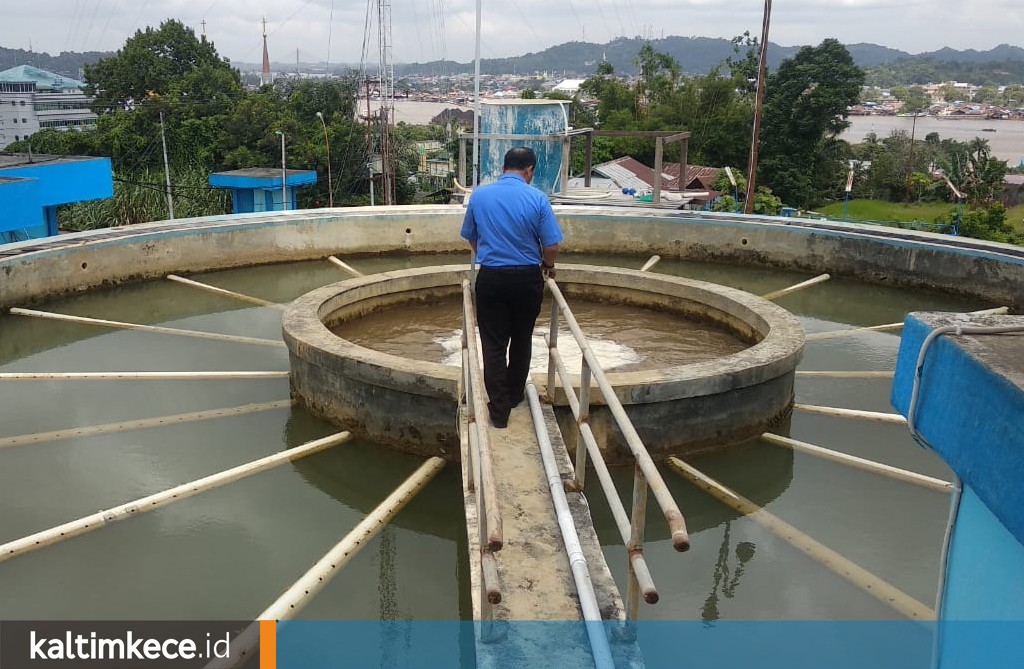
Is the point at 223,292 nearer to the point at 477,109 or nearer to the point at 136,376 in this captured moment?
the point at 136,376

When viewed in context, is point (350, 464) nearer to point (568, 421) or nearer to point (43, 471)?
point (568, 421)

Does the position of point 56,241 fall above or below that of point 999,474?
below

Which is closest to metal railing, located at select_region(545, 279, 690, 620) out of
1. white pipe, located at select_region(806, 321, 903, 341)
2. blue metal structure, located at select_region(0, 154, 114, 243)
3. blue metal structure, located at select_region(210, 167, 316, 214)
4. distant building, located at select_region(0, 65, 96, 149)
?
white pipe, located at select_region(806, 321, 903, 341)

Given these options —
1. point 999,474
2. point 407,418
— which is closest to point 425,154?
point 407,418

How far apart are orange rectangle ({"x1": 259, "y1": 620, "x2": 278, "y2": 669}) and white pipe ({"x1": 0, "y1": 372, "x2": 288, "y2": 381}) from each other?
4157mm

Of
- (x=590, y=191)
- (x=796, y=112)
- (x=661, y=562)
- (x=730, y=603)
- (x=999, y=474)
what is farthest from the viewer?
(x=796, y=112)

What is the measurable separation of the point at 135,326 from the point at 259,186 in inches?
917

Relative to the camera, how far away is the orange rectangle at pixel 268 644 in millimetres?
4551

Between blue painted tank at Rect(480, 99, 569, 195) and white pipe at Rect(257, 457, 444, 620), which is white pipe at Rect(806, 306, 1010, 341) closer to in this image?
white pipe at Rect(257, 457, 444, 620)

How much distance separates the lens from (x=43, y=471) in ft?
21.9

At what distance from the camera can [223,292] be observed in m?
12.1

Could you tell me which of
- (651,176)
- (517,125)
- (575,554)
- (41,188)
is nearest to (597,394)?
(575,554)

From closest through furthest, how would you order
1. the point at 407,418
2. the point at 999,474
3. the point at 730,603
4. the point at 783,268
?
the point at 999,474, the point at 730,603, the point at 407,418, the point at 783,268

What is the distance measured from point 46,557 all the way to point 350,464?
2167 millimetres
